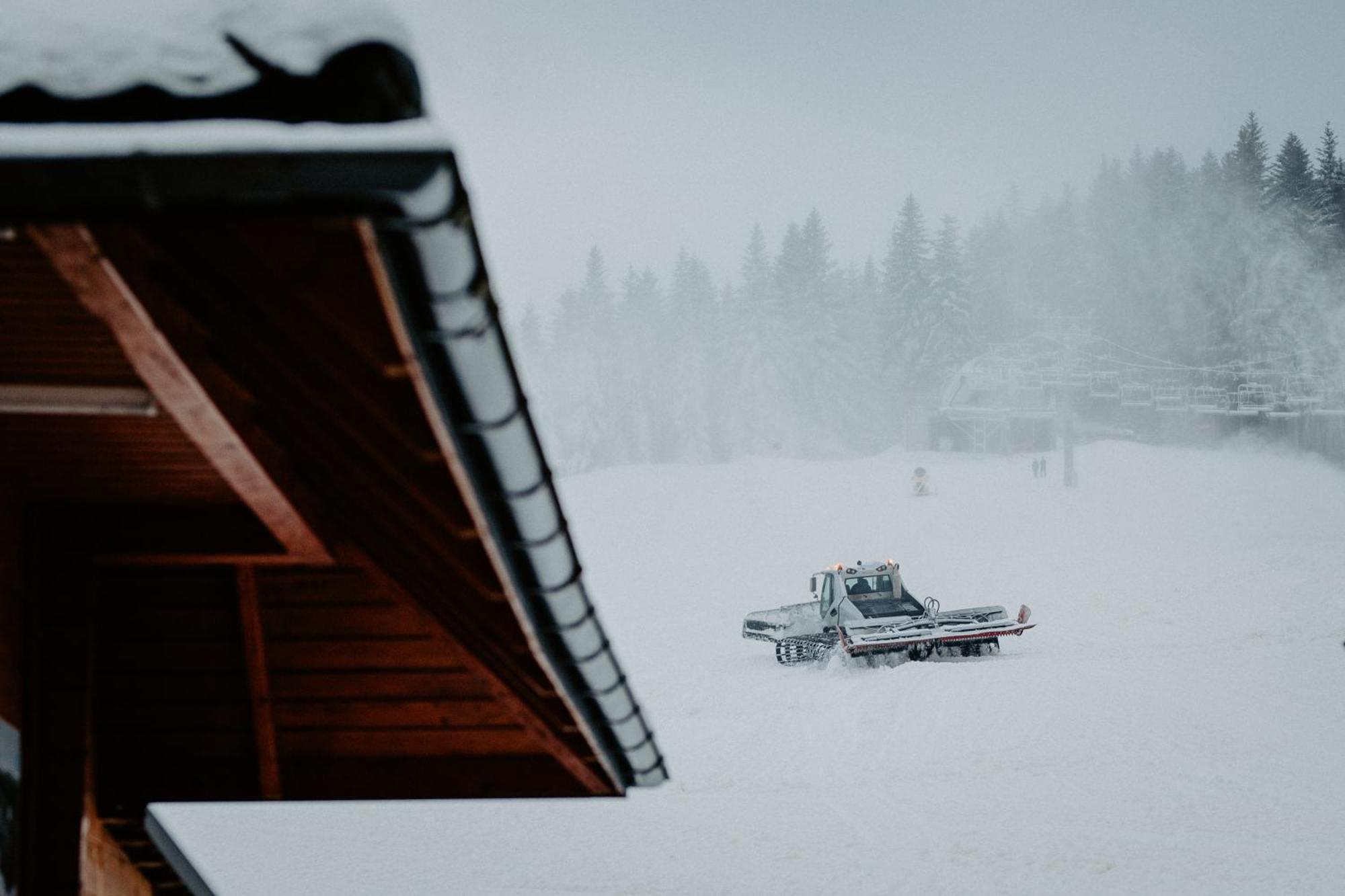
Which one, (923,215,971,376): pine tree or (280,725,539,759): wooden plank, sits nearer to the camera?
(280,725,539,759): wooden plank

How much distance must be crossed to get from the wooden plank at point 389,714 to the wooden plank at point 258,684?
0.25ft

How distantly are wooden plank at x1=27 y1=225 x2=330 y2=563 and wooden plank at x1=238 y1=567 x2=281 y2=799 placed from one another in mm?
1466

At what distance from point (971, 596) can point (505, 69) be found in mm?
26781

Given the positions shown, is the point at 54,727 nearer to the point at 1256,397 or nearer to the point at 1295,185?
the point at 1256,397

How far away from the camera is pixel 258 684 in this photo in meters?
4.75

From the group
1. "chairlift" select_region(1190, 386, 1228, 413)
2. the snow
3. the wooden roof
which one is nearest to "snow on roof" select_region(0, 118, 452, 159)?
the wooden roof

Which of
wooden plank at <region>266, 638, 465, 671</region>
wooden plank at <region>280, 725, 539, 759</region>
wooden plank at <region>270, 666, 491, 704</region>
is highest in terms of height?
wooden plank at <region>266, 638, 465, 671</region>

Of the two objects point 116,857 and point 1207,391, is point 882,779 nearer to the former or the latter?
point 116,857

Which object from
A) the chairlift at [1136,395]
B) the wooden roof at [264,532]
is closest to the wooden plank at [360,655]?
the wooden roof at [264,532]

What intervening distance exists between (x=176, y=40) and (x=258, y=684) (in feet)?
11.8

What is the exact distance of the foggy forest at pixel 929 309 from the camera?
5972 centimetres

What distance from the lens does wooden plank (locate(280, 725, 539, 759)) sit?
4996 mm

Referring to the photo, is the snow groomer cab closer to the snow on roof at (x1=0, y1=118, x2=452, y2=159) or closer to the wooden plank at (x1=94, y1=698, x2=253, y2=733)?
the wooden plank at (x1=94, y1=698, x2=253, y2=733)

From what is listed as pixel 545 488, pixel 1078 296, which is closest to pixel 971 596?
pixel 545 488
